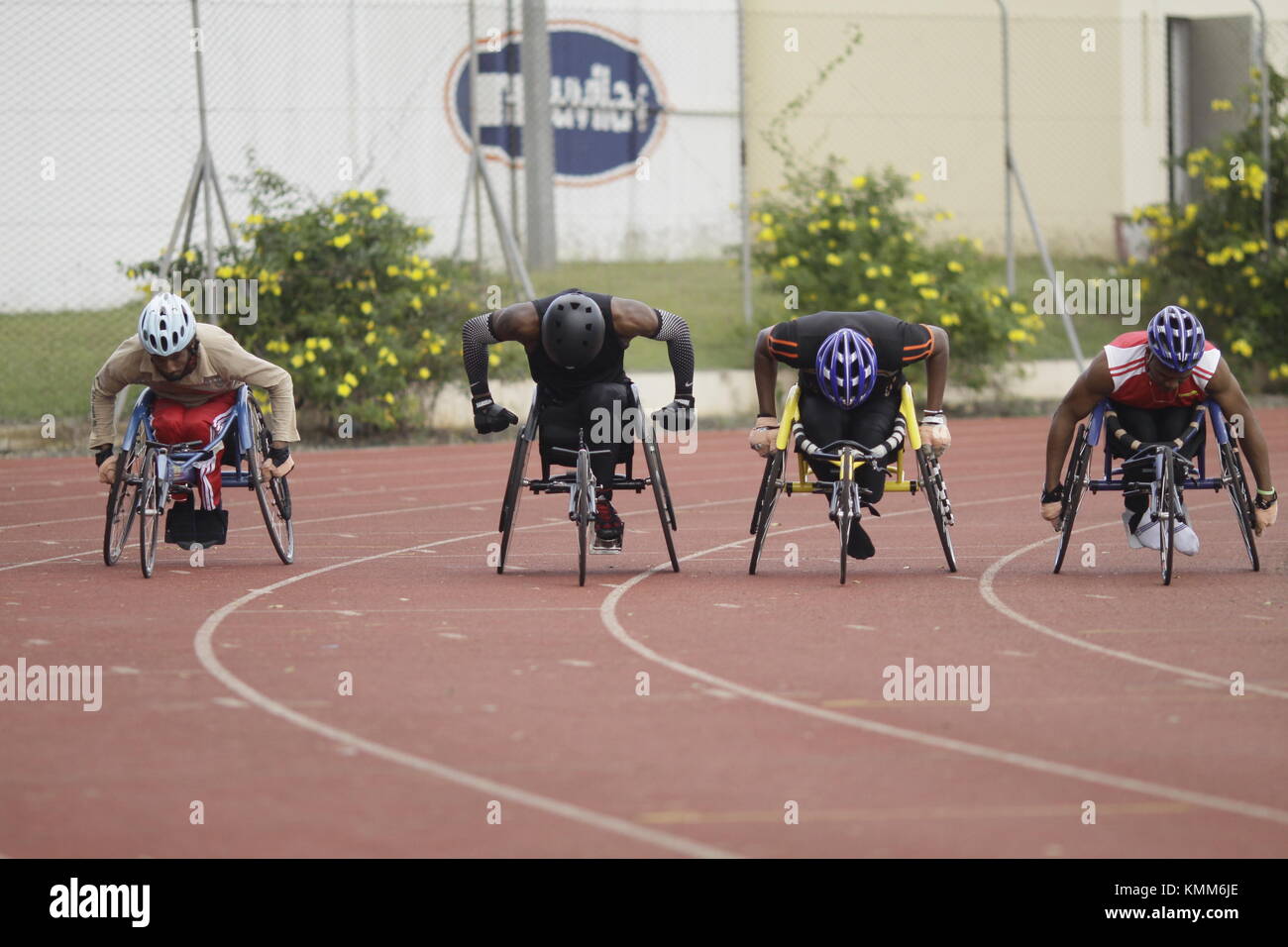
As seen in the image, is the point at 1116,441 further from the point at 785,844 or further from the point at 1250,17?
the point at 1250,17

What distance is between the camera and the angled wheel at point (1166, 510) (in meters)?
9.62

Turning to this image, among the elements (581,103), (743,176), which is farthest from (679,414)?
(581,103)

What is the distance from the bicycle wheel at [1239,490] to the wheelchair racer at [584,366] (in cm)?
263

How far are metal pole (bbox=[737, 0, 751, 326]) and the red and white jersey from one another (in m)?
11.8

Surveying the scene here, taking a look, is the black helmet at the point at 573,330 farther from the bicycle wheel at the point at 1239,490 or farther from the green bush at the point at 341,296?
the green bush at the point at 341,296

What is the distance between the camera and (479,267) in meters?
20.5

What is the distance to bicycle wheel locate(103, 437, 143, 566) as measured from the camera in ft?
34.6

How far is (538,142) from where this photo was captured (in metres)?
21.4

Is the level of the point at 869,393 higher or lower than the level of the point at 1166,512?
higher

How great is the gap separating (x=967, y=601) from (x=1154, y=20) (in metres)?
20.8

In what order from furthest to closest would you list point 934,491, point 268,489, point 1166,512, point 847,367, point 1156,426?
→ 1. point 268,489
2. point 934,491
3. point 1156,426
4. point 847,367
5. point 1166,512

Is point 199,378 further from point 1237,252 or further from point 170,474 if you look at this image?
point 1237,252

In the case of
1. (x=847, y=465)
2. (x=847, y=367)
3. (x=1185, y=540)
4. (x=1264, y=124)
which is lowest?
(x=1185, y=540)

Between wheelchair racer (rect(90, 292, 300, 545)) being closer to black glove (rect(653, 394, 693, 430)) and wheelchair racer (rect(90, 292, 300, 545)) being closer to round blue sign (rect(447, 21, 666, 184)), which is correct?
black glove (rect(653, 394, 693, 430))
